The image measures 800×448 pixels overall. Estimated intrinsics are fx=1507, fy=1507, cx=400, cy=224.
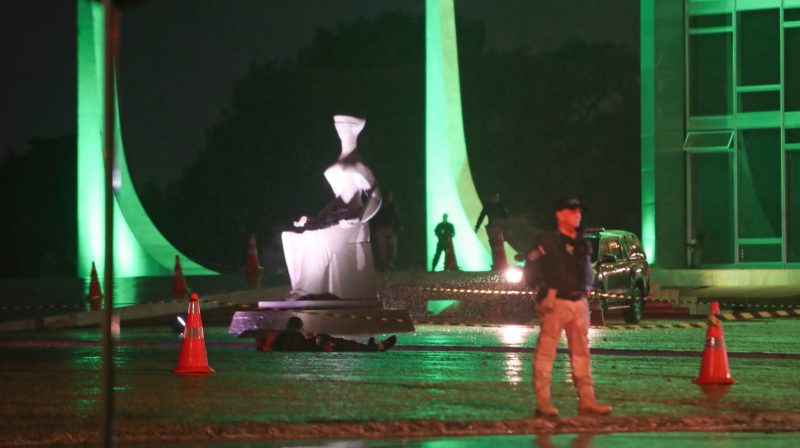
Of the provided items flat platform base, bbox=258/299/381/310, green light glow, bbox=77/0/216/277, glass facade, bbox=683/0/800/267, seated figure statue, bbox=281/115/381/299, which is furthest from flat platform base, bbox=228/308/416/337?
green light glow, bbox=77/0/216/277

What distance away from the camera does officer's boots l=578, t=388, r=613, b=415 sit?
36.1 feet

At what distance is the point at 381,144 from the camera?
57.2 meters

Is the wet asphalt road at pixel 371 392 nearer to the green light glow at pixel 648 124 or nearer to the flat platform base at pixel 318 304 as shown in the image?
the flat platform base at pixel 318 304

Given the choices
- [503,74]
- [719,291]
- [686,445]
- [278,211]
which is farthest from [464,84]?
[686,445]

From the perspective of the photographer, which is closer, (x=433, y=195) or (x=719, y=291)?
(x=719, y=291)

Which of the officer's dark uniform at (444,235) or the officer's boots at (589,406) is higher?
the officer's dark uniform at (444,235)

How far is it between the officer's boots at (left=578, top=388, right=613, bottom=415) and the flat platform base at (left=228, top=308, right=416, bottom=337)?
8.23 meters

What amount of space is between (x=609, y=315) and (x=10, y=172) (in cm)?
2977

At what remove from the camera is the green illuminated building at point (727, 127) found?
34.8 metres

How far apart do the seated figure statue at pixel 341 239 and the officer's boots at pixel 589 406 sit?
342 inches

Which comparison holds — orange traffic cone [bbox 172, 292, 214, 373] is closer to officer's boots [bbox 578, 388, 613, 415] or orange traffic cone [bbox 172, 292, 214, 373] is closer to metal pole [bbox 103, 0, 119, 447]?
officer's boots [bbox 578, 388, 613, 415]

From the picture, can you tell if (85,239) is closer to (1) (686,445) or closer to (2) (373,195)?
(2) (373,195)

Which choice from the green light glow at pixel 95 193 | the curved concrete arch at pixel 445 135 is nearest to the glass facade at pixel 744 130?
the curved concrete arch at pixel 445 135

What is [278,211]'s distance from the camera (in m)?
56.2
